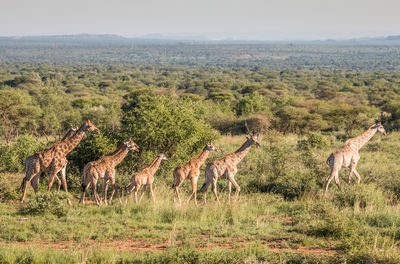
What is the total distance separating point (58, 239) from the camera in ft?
23.1

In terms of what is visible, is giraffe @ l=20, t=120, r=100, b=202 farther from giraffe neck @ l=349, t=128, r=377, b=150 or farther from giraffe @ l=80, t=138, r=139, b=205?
giraffe neck @ l=349, t=128, r=377, b=150

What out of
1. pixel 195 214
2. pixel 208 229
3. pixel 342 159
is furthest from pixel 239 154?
pixel 208 229

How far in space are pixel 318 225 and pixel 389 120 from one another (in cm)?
2374

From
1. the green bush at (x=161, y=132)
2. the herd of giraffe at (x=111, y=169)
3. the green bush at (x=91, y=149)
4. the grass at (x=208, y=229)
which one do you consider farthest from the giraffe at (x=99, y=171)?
the green bush at (x=161, y=132)

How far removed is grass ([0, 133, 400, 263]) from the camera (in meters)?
6.20

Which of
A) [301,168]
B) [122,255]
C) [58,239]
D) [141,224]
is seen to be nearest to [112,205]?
[141,224]

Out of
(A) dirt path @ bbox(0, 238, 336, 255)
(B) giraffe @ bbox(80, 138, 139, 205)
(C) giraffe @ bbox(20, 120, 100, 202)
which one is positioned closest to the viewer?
(A) dirt path @ bbox(0, 238, 336, 255)

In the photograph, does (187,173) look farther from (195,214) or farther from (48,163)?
(48,163)

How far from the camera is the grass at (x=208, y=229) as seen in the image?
244 inches

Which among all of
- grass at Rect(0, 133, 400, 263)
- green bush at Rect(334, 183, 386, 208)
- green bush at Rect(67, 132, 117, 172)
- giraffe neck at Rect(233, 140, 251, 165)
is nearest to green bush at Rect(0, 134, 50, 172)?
green bush at Rect(67, 132, 117, 172)

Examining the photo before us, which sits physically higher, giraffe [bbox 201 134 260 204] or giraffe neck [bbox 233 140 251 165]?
giraffe neck [bbox 233 140 251 165]

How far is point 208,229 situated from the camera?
7582 millimetres

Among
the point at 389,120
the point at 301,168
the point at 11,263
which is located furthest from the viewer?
the point at 389,120

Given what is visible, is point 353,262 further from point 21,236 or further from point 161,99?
point 161,99
